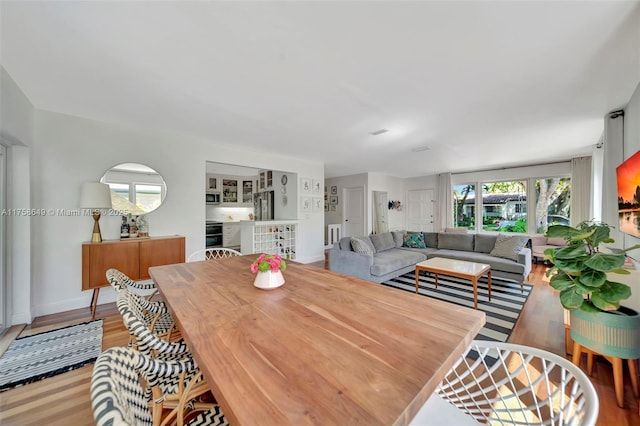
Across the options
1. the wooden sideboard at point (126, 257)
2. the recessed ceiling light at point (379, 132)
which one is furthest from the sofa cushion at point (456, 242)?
the wooden sideboard at point (126, 257)

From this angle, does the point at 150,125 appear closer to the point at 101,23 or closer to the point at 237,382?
the point at 101,23

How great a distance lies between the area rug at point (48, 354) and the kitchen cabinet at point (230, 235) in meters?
4.38

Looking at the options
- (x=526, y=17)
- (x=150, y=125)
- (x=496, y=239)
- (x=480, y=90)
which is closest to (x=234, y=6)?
(x=526, y=17)

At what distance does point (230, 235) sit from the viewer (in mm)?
6965

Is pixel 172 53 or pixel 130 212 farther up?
pixel 172 53

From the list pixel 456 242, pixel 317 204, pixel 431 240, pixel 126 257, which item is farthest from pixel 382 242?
pixel 126 257

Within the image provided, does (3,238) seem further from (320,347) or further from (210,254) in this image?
(320,347)

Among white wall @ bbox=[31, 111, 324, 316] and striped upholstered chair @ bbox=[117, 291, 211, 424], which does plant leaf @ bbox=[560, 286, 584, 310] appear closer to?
striped upholstered chair @ bbox=[117, 291, 211, 424]

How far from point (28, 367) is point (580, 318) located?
4.14 m

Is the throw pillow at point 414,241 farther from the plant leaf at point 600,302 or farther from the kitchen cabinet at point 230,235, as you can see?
the kitchen cabinet at point 230,235

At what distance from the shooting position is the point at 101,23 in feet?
5.00

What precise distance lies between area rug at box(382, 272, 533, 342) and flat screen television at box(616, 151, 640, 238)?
4.34 ft

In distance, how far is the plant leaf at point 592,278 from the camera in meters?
1.53

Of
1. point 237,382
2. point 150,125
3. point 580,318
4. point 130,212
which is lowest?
point 580,318
